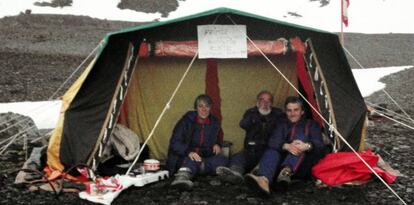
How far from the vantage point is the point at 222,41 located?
23.7 ft

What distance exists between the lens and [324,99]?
751 centimetres

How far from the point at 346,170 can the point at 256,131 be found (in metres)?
1.38

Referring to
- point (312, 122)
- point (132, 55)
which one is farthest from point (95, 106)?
point (312, 122)

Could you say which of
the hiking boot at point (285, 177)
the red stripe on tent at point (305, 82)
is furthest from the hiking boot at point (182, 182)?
the red stripe on tent at point (305, 82)

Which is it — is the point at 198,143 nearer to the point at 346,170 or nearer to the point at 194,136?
the point at 194,136

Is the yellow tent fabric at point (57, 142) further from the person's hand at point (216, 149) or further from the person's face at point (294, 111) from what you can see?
the person's face at point (294, 111)

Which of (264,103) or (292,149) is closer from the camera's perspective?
(292,149)

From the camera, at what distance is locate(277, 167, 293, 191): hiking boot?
6668mm

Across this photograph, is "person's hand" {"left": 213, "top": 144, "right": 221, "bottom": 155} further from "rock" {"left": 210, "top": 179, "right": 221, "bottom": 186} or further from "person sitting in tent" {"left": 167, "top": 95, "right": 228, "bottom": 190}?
"rock" {"left": 210, "top": 179, "right": 221, "bottom": 186}

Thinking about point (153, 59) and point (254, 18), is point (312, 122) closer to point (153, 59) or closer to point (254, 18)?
point (254, 18)

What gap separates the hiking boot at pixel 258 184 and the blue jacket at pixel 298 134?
0.70m

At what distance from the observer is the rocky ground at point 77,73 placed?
6.55 m

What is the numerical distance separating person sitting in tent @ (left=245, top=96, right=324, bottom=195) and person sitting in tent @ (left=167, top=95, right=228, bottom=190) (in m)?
0.78

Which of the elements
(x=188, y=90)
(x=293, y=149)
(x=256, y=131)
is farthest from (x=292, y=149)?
(x=188, y=90)
